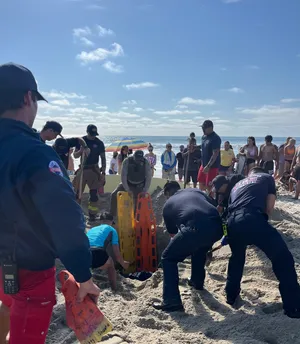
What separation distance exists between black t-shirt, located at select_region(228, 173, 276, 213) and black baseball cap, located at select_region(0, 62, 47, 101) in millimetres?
2361

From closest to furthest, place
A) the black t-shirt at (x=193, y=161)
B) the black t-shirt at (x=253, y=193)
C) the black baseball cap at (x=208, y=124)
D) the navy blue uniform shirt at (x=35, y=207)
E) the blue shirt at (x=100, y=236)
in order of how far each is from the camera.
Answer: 1. the navy blue uniform shirt at (x=35, y=207)
2. the black t-shirt at (x=253, y=193)
3. the blue shirt at (x=100, y=236)
4. the black baseball cap at (x=208, y=124)
5. the black t-shirt at (x=193, y=161)

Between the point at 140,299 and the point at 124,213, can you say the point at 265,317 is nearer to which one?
the point at 140,299

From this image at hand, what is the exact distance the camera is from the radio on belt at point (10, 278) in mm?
1656

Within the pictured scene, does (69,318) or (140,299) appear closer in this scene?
(69,318)

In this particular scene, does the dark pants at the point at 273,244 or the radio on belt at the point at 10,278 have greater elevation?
the radio on belt at the point at 10,278

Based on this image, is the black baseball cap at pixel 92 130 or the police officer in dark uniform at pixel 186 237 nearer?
the police officer in dark uniform at pixel 186 237

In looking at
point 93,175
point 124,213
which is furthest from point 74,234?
point 93,175

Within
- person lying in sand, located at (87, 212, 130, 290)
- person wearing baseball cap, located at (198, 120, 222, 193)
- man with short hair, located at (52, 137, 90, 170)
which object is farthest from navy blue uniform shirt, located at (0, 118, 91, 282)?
person wearing baseball cap, located at (198, 120, 222, 193)

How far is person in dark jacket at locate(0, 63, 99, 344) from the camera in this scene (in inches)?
60.6

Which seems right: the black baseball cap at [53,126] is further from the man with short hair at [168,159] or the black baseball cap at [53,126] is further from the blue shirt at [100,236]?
the man with short hair at [168,159]

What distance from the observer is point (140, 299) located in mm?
3764

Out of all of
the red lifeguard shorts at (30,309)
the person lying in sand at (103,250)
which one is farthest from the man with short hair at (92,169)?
the red lifeguard shorts at (30,309)

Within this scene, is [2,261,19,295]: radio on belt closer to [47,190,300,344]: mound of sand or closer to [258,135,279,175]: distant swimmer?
[47,190,300,344]: mound of sand

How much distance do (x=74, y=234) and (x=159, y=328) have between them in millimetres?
2029
